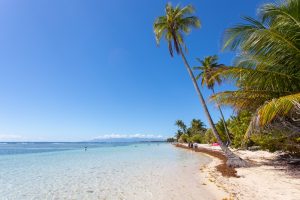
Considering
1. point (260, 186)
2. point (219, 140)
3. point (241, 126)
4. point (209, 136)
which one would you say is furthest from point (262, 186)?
point (209, 136)

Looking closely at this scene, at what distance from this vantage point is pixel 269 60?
22.2 feet

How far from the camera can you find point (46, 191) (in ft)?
35.3

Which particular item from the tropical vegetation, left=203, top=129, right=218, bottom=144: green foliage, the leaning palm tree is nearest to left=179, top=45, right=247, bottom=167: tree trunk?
the leaning palm tree

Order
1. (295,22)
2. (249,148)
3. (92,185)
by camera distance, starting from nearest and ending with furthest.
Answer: (295,22) → (92,185) → (249,148)

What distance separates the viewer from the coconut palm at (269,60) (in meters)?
6.00

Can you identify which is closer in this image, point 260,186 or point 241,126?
point 260,186

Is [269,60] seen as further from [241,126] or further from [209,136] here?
[209,136]

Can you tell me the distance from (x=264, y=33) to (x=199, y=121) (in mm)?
67246

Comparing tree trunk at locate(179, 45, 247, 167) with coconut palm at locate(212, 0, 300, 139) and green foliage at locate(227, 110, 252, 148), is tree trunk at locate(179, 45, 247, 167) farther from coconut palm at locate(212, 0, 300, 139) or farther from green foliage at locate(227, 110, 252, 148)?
coconut palm at locate(212, 0, 300, 139)

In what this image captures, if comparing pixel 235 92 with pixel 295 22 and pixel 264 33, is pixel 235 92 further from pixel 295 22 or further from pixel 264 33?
pixel 295 22

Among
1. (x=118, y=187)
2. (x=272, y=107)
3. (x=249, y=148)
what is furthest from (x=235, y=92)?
(x=249, y=148)

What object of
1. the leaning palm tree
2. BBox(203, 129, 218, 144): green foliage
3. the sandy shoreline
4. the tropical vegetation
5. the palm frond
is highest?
the leaning palm tree

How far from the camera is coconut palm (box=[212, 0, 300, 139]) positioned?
6004 mm

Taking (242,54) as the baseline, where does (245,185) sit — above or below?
below
